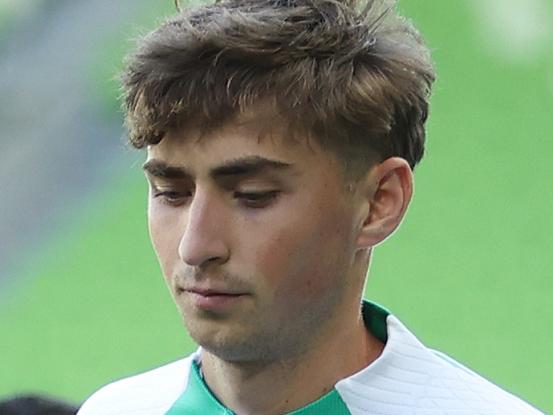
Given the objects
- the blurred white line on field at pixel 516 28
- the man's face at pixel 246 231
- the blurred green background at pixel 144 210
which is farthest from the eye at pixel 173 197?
the blurred white line on field at pixel 516 28

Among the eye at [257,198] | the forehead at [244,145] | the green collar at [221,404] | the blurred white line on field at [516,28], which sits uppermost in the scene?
the blurred white line on field at [516,28]

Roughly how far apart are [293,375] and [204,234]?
0.80 ft

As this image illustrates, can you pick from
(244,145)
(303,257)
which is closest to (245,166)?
(244,145)

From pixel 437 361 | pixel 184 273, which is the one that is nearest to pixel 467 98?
pixel 437 361

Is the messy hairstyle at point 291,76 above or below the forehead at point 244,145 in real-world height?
above

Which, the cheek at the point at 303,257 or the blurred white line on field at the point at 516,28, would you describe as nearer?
the cheek at the point at 303,257

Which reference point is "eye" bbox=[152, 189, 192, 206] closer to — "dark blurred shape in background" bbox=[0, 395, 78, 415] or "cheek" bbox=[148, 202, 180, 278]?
"cheek" bbox=[148, 202, 180, 278]

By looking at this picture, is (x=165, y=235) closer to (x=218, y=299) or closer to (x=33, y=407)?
(x=218, y=299)

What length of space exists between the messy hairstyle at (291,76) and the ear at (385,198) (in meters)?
0.02

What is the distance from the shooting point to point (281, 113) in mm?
1745

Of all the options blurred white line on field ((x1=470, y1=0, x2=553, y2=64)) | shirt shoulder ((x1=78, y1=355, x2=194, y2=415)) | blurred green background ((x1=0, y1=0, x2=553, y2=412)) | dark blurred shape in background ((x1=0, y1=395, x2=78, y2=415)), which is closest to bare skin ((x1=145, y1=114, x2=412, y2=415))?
shirt shoulder ((x1=78, y1=355, x2=194, y2=415))

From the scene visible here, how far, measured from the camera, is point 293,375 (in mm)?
1844

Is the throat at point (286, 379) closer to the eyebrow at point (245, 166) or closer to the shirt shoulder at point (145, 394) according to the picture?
the shirt shoulder at point (145, 394)

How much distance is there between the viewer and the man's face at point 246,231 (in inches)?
67.5
